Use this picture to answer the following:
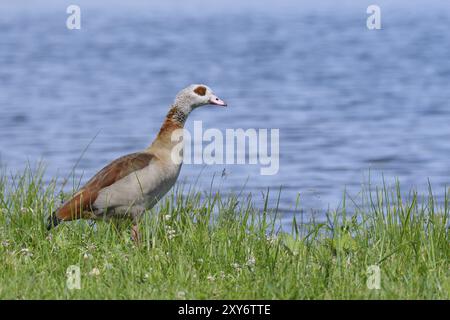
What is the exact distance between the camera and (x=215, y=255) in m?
9.28

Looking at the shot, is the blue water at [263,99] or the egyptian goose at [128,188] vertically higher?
the blue water at [263,99]

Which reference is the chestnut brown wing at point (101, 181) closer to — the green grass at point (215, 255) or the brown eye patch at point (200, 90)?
the green grass at point (215, 255)

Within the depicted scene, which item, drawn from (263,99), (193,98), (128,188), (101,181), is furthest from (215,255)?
(263,99)

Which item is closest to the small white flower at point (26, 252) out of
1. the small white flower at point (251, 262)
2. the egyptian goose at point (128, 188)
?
the egyptian goose at point (128, 188)

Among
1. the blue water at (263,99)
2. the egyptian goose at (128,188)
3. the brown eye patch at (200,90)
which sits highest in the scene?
the blue water at (263,99)

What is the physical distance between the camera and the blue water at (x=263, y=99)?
22734 millimetres

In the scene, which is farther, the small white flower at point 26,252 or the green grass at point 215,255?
the small white flower at point 26,252

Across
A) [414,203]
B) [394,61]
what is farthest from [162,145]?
[394,61]

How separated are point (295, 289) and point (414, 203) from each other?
7.40 feet

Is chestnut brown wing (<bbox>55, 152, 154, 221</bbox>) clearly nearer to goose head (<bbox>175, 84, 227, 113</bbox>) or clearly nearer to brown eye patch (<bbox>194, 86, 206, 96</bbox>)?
goose head (<bbox>175, 84, 227, 113</bbox>)

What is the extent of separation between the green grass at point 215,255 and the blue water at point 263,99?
0.66 m

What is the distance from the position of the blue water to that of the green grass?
66 centimetres

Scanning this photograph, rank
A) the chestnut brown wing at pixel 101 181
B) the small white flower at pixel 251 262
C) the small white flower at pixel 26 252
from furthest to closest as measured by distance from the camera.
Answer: the chestnut brown wing at pixel 101 181 → the small white flower at pixel 26 252 → the small white flower at pixel 251 262

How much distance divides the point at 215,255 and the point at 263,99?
27967 mm
